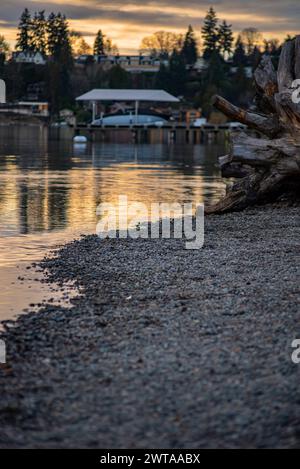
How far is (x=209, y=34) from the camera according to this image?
162125 mm

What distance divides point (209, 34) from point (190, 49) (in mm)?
4683

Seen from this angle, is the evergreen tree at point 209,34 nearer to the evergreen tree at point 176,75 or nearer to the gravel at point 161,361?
the evergreen tree at point 176,75

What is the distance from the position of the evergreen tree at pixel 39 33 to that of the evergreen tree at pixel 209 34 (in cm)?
3016

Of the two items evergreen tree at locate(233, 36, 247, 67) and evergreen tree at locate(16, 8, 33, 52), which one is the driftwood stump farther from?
evergreen tree at locate(16, 8, 33, 52)

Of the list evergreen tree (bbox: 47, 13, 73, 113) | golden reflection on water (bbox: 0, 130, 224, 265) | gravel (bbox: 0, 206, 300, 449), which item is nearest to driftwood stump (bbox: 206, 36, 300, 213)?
golden reflection on water (bbox: 0, 130, 224, 265)

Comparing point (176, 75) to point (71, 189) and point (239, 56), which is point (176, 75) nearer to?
point (239, 56)

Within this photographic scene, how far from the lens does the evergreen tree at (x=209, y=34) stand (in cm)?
16100

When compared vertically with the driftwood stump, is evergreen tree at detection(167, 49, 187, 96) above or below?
above

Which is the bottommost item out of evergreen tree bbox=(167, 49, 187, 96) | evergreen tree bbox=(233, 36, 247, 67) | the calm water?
the calm water

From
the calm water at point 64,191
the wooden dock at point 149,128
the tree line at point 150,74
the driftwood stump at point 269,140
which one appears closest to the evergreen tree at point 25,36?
the tree line at point 150,74

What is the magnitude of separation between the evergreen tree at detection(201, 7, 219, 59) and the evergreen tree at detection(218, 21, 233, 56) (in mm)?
1317

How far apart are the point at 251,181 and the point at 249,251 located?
5040mm

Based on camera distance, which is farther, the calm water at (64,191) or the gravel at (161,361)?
the calm water at (64,191)

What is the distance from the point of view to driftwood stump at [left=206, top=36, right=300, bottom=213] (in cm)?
1811
